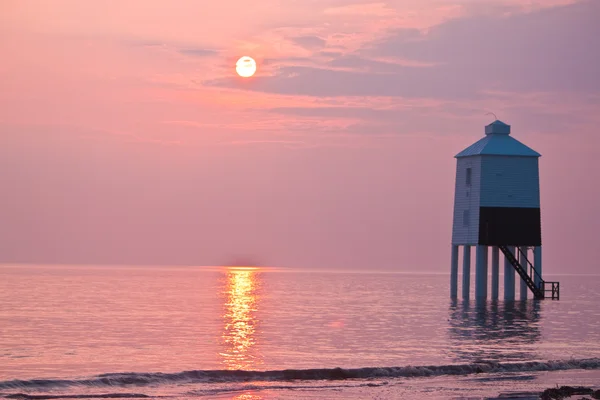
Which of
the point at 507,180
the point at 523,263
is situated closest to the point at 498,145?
the point at 507,180

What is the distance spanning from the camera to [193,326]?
171 ft

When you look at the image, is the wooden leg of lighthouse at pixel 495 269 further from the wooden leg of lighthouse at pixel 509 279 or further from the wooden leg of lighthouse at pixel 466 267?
the wooden leg of lighthouse at pixel 466 267

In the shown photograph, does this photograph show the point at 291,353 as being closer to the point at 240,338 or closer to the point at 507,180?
the point at 240,338

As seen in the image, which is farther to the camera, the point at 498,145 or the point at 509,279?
the point at 509,279

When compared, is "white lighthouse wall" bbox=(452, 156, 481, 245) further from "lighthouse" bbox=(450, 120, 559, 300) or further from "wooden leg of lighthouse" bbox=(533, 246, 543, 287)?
"wooden leg of lighthouse" bbox=(533, 246, 543, 287)

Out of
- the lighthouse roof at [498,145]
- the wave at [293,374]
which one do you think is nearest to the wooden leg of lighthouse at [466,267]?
the lighthouse roof at [498,145]

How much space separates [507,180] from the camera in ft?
222

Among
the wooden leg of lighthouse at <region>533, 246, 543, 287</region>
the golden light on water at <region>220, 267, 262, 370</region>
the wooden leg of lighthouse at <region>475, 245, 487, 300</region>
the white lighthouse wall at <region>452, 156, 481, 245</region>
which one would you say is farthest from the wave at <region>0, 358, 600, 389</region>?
the wooden leg of lighthouse at <region>533, 246, 543, 287</region>

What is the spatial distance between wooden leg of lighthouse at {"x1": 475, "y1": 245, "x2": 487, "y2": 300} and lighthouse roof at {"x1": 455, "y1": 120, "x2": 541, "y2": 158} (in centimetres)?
622

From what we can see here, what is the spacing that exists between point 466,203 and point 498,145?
4229 mm

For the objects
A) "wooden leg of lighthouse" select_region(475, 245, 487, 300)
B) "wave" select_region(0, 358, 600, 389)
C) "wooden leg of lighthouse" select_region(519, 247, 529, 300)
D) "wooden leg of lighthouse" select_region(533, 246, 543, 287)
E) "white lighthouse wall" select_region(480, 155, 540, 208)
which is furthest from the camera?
"wooden leg of lighthouse" select_region(519, 247, 529, 300)

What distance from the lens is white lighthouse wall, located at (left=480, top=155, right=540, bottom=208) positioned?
67.5m

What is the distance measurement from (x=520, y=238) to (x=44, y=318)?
101 ft

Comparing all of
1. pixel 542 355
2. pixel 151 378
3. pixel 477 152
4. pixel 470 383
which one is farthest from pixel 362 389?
pixel 477 152
